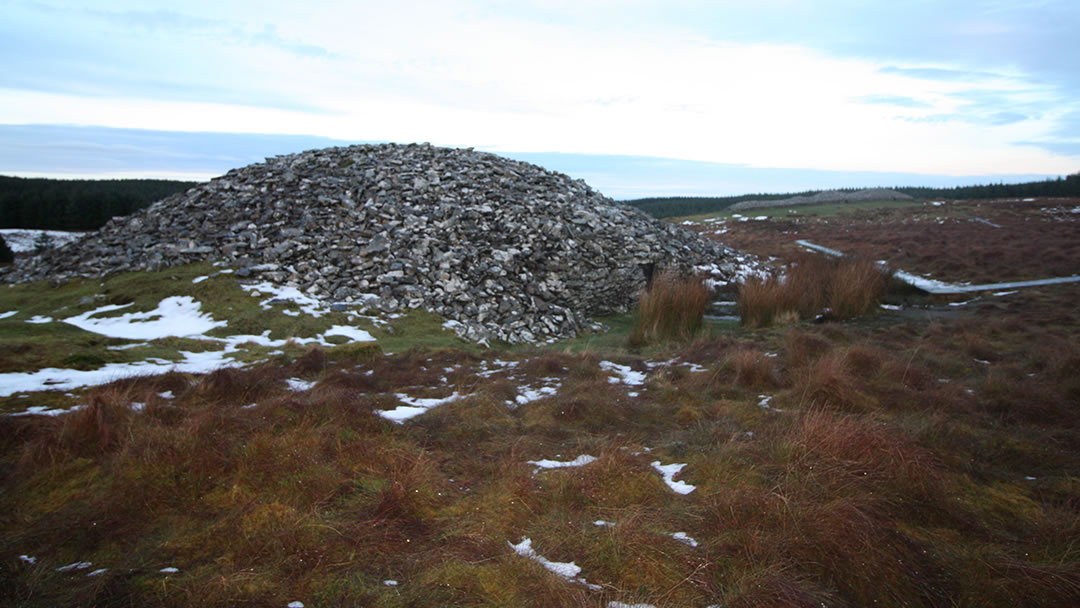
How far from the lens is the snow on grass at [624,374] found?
7.11m

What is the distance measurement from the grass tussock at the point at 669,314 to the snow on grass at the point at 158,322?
7288 millimetres

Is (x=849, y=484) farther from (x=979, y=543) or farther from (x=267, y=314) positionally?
(x=267, y=314)

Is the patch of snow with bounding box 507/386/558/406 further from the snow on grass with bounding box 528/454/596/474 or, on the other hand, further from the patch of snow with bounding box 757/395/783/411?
the patch of snow with bounding box 757/395/783/411

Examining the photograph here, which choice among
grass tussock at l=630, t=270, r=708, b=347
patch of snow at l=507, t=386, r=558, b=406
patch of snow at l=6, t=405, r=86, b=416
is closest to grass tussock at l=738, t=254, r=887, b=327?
grass tussock at l=630, t=270, r=708, b=347

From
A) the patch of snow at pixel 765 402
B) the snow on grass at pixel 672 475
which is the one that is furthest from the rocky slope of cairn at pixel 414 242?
the snow on grass at pixel 672 475

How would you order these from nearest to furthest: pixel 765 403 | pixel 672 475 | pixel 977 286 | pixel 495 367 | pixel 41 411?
1. pixel 672 475
2. pixel 41 411
3. pixel 765 403
4. pixel 495 367
5. pixel 977 286

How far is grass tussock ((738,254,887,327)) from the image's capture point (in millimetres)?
11438

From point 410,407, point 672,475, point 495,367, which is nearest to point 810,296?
point 495,367

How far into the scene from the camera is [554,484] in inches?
161

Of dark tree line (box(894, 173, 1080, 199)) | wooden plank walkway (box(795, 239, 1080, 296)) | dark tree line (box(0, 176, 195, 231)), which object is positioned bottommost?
dark tree line (box(0, 176, 195, 231))

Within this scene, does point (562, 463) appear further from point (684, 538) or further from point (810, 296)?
point (810, 296)

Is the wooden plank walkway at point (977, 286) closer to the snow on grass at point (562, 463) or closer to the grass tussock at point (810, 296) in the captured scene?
the grass tussock at point (810, 296)

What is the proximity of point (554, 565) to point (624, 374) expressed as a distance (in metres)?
4.49

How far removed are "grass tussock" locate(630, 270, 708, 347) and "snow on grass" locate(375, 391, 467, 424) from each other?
484 cm
